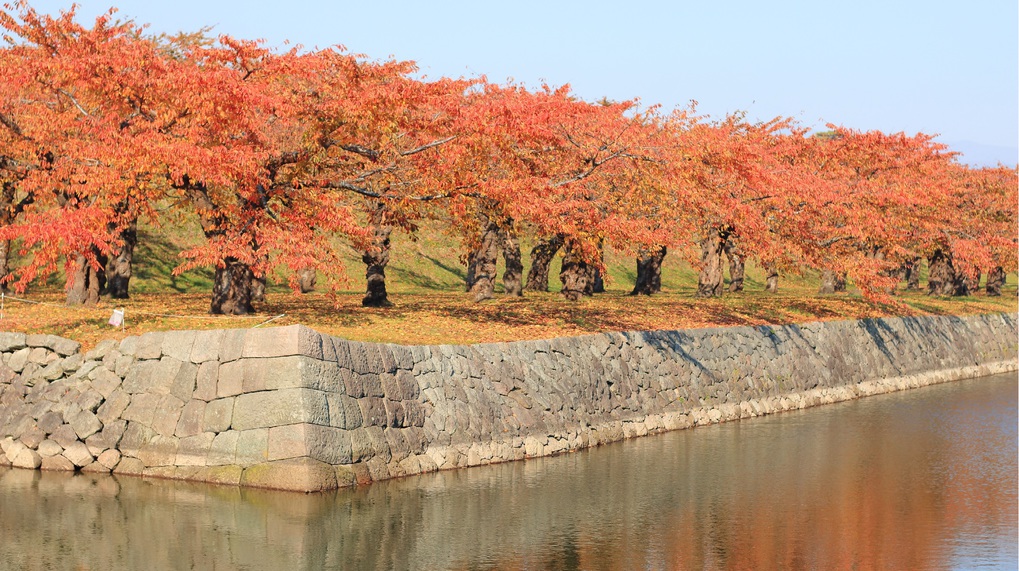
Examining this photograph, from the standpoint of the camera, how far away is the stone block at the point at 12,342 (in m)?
22.6

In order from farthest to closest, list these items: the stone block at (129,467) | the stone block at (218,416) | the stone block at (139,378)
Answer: the stone block at (139,378) < the stone block at (129,467) < the stone block at (218,416)

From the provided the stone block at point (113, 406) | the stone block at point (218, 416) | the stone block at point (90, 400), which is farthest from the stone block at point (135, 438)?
the stone block at point (218, 416)

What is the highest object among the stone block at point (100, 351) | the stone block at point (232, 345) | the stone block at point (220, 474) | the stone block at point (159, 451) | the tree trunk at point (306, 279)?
the tree trunk at point (306, 279)

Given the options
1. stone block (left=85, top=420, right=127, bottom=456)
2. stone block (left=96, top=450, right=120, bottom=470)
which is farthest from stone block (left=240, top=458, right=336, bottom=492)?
stone block (left=85, top=420, right=127, bottom=456)

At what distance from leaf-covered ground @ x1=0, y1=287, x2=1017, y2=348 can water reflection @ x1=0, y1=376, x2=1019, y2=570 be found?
529 cm

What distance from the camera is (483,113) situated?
2902 centimetres

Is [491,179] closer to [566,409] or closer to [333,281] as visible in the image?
[333,281]

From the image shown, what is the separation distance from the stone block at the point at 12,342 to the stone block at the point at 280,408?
17.2ft

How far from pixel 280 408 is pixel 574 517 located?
5295mm

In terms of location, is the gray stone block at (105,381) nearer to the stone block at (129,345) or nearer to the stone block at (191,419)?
the stone block at (129,345)

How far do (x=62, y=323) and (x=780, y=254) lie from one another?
22.6 m

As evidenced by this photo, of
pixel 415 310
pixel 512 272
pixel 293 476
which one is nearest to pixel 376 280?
pixel 415 310

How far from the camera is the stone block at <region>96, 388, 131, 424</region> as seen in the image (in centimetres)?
2141

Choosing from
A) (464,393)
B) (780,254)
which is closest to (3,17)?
(464,393)
